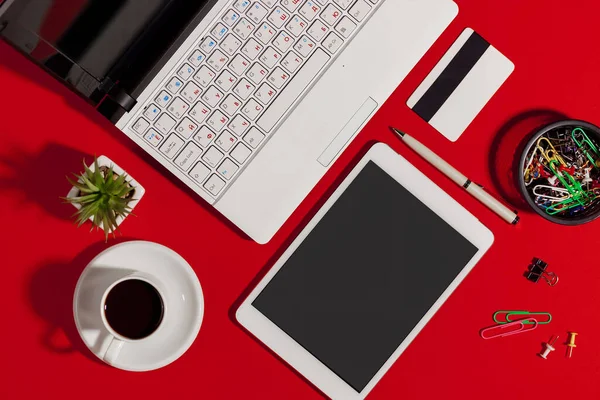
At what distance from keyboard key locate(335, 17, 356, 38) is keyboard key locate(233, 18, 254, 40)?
0.14 metres

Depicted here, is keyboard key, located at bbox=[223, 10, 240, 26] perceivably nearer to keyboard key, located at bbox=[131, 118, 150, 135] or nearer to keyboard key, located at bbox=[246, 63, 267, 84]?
keyboard key, located at bbox=[246, 63, 267, 84]

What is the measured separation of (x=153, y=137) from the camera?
0.88 meters

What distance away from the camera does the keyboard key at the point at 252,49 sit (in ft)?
2.90

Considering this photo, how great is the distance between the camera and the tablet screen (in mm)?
940

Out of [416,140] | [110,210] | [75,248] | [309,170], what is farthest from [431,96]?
[75,248]

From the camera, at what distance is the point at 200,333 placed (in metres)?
0.98

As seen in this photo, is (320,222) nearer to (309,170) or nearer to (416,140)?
(309,170)

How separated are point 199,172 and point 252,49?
0.22m

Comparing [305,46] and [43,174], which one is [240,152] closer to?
[305,46]

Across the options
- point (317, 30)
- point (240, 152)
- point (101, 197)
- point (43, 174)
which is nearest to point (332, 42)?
point (317, 30)

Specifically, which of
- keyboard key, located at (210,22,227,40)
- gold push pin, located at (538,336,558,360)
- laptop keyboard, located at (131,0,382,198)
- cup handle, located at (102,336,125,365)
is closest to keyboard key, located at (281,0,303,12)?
laptop keyboard, located at (131,0,382,198)

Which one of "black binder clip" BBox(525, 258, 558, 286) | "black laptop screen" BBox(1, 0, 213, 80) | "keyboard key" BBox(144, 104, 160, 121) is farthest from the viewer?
"black binder clip" BBox(525, 258, 558, 286)

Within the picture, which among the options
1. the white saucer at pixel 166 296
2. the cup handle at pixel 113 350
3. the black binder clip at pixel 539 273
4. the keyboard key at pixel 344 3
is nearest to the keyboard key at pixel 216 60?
the keyboard key at pixel 344 3

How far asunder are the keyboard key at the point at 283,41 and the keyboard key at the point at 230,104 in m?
0.11
